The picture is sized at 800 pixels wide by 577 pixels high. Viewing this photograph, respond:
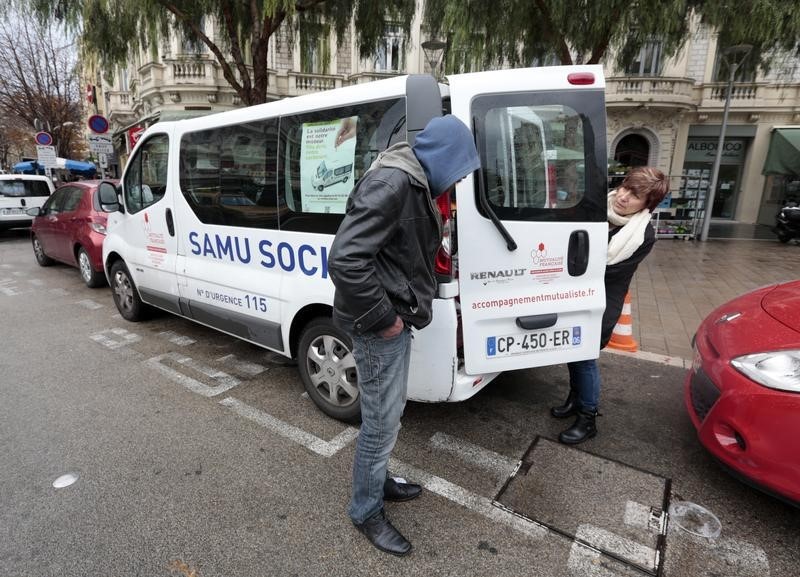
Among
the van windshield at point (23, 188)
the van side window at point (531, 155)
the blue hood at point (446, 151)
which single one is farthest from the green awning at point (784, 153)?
the van windshield at point (23, 188)

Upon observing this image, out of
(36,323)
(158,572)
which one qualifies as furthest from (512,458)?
(36,323)

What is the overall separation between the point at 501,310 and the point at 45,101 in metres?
31.1

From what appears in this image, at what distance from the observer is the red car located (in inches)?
84.7

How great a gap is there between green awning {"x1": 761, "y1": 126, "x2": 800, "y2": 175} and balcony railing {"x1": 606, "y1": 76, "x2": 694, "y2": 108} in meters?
3.25

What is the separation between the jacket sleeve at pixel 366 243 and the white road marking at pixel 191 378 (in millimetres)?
2516

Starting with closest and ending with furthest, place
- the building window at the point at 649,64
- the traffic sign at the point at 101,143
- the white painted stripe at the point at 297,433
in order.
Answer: the white painted stripe at the point at 297,433
the traffic sign at the point at 101,143
the building window at the point at 649,64

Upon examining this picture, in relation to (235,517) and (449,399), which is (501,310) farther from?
(235,517)

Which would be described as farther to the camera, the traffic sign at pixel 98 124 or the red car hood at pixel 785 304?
the traffic sign at pixel 98 124

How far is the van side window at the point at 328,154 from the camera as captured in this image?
2.67m

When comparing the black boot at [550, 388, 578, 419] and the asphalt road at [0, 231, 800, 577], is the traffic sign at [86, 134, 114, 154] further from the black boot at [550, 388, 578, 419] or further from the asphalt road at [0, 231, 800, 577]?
the black boot at [550, 388, 578, 419]

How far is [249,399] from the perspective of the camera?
369cm

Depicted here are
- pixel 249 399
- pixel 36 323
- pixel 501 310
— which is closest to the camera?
pixel 501 310

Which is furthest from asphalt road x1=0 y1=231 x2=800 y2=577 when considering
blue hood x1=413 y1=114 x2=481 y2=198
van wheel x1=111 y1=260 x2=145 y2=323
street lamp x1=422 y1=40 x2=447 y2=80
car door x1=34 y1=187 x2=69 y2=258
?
street lamp x1=422 y1=40 x2=447 y2=80

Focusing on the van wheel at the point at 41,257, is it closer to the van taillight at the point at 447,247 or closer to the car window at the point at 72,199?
the car window at the point at 72,199
